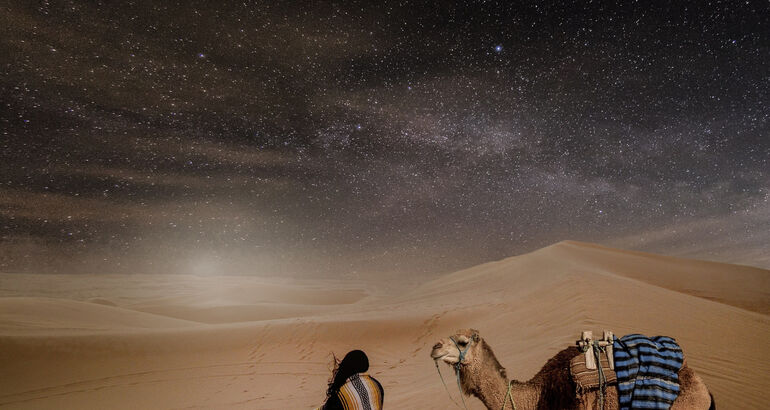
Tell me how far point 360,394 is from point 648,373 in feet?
7.86

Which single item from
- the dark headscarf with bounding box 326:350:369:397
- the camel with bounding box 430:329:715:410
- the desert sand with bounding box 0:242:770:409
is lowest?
the desert sand with bounding box 0:242:770:409

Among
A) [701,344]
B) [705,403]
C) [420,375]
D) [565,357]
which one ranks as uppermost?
[565,357]

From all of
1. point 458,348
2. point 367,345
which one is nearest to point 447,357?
point 458,348

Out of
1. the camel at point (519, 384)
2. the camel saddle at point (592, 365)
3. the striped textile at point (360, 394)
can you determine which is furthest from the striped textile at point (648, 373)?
the striped textile at point (360, 394)

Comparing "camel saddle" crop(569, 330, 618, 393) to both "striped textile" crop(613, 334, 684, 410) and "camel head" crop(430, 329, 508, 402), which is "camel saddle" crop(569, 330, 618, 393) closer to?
"striped textile" crop(613, 334, 684, 410)

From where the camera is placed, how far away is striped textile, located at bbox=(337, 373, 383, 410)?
11.2 ft

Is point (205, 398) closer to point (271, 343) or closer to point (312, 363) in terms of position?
point (312, 363)

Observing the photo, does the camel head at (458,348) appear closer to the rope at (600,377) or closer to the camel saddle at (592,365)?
the camel saddle at (592,365)

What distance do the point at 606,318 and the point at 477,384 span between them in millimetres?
Answer: 8910

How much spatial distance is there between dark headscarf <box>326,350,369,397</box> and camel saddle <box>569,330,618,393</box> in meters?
1.81

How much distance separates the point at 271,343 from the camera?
57.3 feet

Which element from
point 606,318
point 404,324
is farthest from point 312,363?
point 606,318

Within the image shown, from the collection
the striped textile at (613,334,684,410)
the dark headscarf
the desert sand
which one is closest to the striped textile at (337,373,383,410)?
the dark headscarf

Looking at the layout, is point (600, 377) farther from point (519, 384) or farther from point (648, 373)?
point (519, 384)
